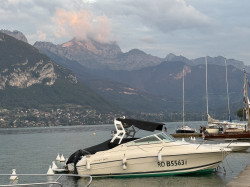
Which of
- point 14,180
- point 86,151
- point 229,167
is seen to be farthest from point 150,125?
point 14,180

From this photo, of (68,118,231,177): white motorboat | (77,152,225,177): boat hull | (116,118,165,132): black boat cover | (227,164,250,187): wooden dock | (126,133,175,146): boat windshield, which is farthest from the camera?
(116,118,165,132): black boat cover

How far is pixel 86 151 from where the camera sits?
116 feet

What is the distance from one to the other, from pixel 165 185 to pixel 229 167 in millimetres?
10299

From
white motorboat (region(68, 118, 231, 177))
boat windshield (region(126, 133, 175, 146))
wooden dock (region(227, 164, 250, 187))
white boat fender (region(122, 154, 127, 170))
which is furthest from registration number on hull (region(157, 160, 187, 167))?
wooden dock (region(227, 164, 250, 187))

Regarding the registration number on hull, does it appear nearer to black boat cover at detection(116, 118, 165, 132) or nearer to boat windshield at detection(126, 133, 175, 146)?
boat windshield at detection(126, 133, 175, 146)

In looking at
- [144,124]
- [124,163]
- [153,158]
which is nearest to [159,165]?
[153,158]

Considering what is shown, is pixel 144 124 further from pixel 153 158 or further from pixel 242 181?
pixel 242 181

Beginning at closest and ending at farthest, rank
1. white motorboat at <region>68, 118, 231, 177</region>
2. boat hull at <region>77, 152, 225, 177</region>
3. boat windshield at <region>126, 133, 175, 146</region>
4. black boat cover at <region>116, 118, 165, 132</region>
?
white motorboat at <region>68, 118, 231, 177</region>, boat hull at <region>77, 152, 225, 177</region>, boat windshield at <region>126, 133, 175, 146</region>, black boat cover at <region>116, 118, 165, 132</region>

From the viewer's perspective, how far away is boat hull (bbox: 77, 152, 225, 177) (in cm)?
3216

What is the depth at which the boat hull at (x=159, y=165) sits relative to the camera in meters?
32.2

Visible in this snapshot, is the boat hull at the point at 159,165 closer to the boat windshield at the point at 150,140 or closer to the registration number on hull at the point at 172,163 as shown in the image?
the registration number on hull at the point at 172,163

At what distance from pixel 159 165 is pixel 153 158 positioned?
2.61 feet

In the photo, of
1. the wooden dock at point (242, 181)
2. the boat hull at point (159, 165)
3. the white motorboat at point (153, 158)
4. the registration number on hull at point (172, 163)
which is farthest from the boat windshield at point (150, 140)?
the wooden dock at point (242, 181)

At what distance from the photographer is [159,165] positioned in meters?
32.2
